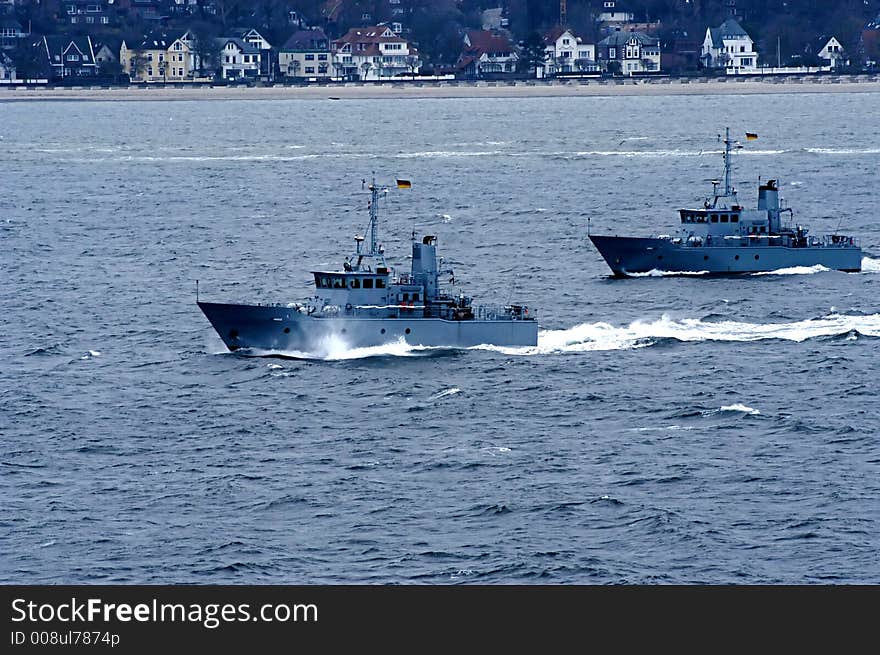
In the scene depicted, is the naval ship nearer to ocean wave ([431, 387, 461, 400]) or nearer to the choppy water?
the choppy water

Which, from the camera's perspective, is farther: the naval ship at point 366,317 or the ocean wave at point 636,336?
Result: the ocean wave at point 636,336

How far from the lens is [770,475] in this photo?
240 ft

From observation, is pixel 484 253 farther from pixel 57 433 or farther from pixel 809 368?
pixel 57 433

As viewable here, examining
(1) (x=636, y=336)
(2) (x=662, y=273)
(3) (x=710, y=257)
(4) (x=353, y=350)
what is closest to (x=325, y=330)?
(4) (x=353, y=350)

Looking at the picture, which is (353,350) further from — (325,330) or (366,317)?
(366,317)

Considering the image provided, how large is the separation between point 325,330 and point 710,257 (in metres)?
45.1

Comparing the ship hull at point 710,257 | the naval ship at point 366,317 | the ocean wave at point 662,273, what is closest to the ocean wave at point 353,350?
the naval ship at point 366,317

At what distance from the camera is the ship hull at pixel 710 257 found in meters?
133

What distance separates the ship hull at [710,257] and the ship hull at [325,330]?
35.2 m

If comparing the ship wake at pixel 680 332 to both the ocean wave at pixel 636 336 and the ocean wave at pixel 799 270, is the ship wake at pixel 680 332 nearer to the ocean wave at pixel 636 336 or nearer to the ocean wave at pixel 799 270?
the ocean wave at pixel 636 336

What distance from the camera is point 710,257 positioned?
13288 centimetres

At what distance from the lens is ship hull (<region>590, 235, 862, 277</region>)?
436 feet
